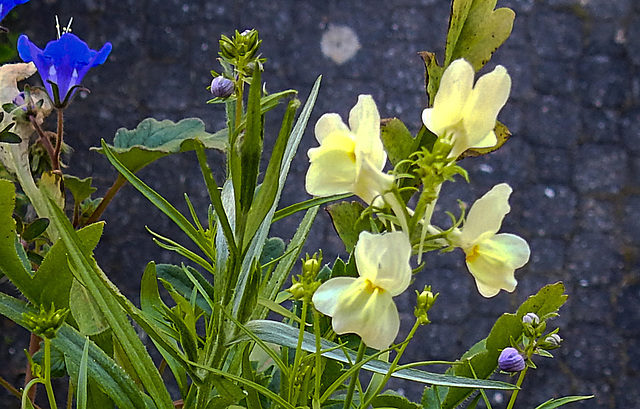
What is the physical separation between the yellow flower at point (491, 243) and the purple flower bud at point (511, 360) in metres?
0.10

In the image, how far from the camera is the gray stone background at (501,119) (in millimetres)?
1425

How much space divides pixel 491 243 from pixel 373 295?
4 centimetres

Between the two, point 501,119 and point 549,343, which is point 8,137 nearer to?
point 549,343

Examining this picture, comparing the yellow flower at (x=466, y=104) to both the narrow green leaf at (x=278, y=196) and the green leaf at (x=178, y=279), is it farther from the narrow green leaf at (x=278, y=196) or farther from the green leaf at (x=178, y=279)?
the green leaf at (x=178, y=279)

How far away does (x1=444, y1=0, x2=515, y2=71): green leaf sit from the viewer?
26 centimetres

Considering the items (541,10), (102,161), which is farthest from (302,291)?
(541,10)

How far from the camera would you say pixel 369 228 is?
29cm

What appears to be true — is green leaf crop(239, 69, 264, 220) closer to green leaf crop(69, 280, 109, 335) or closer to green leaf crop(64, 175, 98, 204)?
green leaf crop(69, 280, 109, 335)

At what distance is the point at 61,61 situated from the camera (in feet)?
1.30

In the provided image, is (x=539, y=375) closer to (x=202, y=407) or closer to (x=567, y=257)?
(x=567, y=257)

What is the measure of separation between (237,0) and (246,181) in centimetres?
134

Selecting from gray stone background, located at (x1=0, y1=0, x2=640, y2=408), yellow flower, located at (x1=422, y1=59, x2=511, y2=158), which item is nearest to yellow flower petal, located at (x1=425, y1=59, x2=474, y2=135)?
yellow flower, located at (x1=422, y1=59, x2=511, y2=158)

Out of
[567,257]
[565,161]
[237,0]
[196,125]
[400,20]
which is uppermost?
[196,125]

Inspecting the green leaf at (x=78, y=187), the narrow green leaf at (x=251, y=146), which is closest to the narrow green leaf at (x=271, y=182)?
the narrow green leaf at (x=251, y=146)
